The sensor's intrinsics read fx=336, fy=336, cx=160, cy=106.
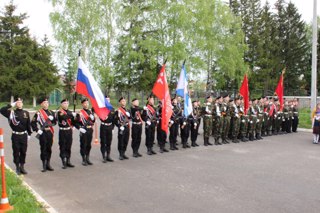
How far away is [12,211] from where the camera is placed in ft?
16.1

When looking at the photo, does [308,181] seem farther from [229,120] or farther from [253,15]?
[253,15]

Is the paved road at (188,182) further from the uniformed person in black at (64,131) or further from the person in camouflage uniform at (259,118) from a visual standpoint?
the person in camouflage uniform at (259,118)

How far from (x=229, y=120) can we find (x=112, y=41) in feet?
67.1

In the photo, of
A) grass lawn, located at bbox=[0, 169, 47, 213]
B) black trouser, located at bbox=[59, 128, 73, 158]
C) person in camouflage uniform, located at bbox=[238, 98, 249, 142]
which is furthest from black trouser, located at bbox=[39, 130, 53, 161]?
person in camouflage uniform, located at bbox=[238, 98, 249, 142]

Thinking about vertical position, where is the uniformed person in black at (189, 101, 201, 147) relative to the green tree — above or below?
below

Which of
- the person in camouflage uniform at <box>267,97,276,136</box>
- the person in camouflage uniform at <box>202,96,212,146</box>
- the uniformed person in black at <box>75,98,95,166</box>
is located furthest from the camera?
the person in camouflage uniform at <box>267,97,276,136</box>

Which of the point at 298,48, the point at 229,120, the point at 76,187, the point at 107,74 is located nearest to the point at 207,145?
the point at 229,120

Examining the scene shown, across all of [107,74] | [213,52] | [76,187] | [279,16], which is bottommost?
[76,187]

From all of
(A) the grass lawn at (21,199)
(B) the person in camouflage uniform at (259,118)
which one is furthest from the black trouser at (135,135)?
(B) the person in camouflage uniform at (259,118)

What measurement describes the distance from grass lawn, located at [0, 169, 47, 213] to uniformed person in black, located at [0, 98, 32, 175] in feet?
4.69

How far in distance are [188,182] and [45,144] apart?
371 cm

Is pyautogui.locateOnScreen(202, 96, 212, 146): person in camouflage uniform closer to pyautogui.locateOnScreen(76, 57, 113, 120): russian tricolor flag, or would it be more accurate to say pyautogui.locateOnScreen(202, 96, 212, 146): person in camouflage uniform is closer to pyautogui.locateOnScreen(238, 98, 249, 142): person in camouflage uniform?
pyautogui.locateOnScreen(238, 98, 249, 142): person in camouflage uniform

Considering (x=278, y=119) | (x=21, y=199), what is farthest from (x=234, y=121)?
(x=21, y=199)

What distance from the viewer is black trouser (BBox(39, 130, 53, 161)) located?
823 cm
